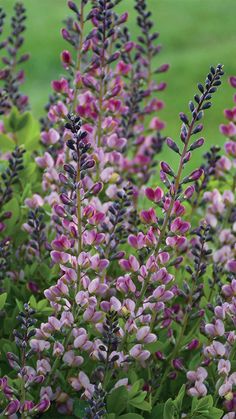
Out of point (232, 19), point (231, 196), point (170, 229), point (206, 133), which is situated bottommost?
point (170, 229)

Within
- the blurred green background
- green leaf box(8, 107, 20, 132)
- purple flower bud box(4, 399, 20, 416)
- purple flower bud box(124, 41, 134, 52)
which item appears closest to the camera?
purple flower bud box(4, 399, 20, 416)

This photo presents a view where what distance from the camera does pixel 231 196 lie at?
2.34 metres

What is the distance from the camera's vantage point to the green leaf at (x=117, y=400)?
1659 mm

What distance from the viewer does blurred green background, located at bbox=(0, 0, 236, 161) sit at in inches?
324

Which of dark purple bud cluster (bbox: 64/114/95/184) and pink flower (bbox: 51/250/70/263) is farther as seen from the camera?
pink flower (bbox: 51/250/70/263)

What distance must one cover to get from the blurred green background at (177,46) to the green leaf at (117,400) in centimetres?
562

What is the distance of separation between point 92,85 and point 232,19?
9112 mm

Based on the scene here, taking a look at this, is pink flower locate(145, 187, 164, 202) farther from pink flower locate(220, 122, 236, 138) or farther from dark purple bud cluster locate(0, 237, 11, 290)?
pink flower locate(220, 122, 236, 138)

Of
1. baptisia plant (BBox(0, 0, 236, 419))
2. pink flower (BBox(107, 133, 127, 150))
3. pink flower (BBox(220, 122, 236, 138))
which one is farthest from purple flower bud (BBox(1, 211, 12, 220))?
pink flower (BBox(220, 122, 236, 138))

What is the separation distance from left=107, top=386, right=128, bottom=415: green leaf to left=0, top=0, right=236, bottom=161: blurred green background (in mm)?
5619

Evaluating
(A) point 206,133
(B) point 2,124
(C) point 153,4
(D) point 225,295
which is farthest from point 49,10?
(D) point 225,295

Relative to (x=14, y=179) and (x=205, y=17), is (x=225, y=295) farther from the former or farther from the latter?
(x=205, y=17)

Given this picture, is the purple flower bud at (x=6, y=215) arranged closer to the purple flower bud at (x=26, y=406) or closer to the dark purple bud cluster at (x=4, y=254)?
the dark purple bud cluster at (x=4, y=254)

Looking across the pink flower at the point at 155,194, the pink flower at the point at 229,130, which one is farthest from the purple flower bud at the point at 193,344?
the pink flower at the point at 229,130
